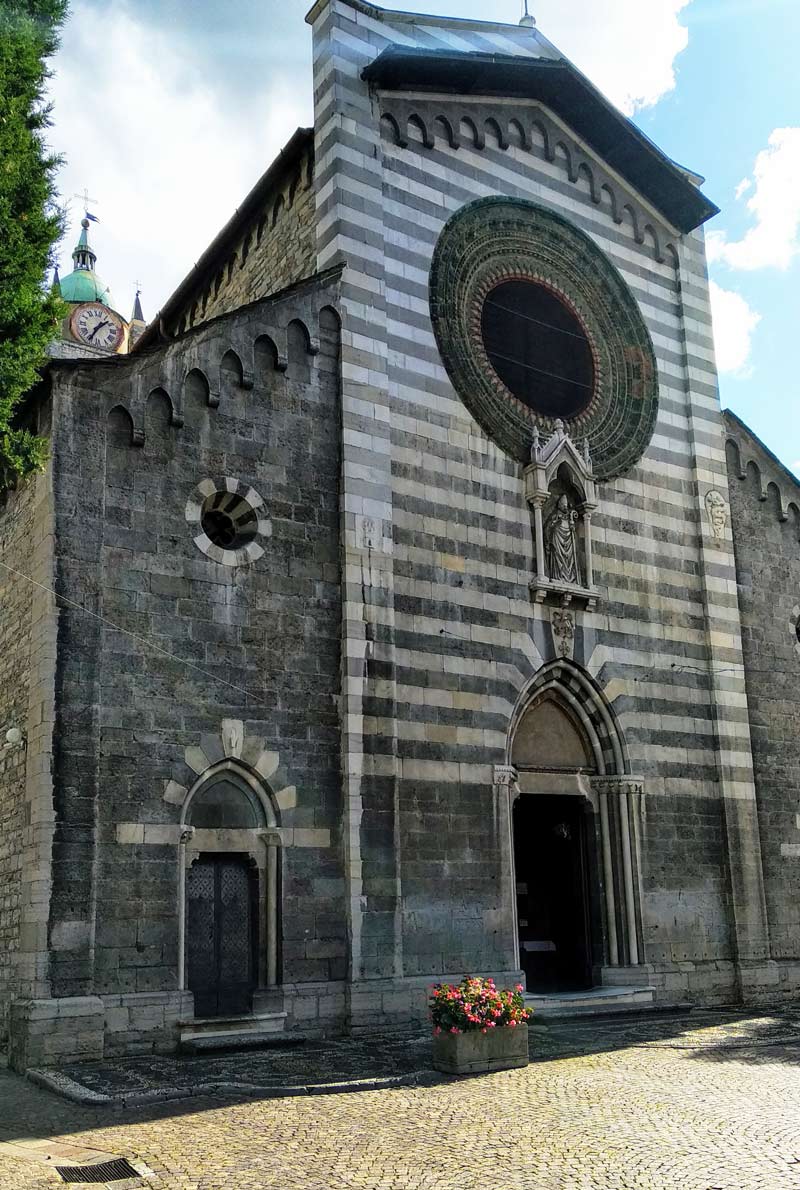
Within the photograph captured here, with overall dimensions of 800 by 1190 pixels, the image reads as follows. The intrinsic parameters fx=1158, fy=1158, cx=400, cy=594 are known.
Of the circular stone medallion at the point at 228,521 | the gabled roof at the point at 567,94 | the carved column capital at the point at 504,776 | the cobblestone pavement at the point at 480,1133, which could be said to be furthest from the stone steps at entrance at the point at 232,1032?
the gabled roof at the point at 567,94

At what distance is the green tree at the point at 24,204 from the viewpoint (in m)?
11.4

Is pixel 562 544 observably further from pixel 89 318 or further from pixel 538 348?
pixel 89 318

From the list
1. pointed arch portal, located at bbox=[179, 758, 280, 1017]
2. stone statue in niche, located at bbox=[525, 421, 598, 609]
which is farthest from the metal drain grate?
stone statue in niche, located at bbox=[525, 421, 598, 609]

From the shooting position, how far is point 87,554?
46.6 feet

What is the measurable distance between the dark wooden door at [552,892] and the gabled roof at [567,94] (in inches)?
465

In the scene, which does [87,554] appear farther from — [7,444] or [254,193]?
[254,193]

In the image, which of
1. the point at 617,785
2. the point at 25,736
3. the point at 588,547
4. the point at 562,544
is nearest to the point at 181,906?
the point at 25,736

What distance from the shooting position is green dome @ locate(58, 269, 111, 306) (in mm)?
57781

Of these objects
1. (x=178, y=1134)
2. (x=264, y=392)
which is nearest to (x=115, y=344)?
(x=264, y=392)

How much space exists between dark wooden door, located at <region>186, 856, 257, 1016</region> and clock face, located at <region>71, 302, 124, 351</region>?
42113mm

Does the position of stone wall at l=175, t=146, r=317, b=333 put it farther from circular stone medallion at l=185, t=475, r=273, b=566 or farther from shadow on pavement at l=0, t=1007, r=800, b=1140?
shadow on pavement at l=0, t=1007, r=800, b=1140

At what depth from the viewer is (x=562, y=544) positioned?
19.0m

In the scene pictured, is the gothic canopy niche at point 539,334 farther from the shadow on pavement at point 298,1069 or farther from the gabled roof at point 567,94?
the shadow on pavement at point 298,1069

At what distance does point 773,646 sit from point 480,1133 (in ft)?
47.6
